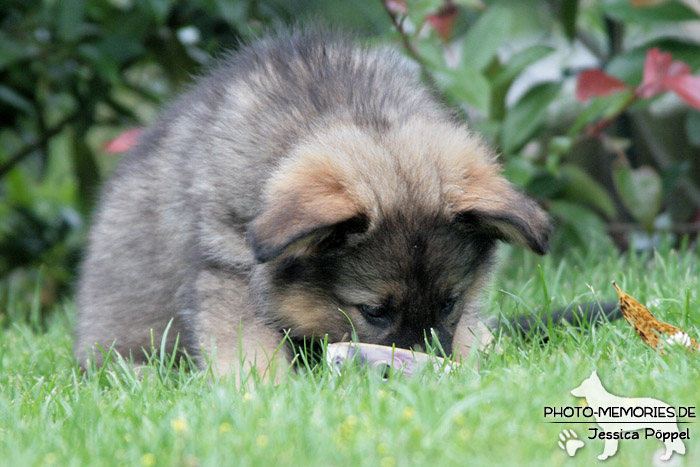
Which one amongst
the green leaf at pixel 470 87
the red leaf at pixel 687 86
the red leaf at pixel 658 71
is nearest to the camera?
the red leaf at pixel 687 86

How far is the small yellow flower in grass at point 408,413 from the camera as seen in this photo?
6.25 feet

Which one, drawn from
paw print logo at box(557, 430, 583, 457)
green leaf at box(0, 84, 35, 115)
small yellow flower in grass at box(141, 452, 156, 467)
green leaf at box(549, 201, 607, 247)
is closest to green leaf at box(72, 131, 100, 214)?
green leaf at box(0, 84, 35, 115)

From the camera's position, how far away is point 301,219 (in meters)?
2.28

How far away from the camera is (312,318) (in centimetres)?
273

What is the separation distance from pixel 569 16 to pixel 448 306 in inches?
106

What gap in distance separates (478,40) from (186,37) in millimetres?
1901

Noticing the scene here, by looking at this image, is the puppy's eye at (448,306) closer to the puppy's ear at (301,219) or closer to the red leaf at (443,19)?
the puppy's ear at (301,219)

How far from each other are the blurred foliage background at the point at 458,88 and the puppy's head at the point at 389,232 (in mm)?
964

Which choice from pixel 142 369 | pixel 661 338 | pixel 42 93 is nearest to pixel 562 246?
pixel 661 338

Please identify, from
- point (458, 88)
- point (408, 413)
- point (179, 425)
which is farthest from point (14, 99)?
point (408, 413)

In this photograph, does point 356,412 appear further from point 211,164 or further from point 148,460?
point 211,164

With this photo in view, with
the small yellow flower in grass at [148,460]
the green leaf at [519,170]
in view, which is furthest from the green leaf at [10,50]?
the small yellow flower in grass at [148,460]

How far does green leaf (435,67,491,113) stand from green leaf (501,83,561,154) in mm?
412

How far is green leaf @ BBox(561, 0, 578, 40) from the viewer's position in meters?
4.70
